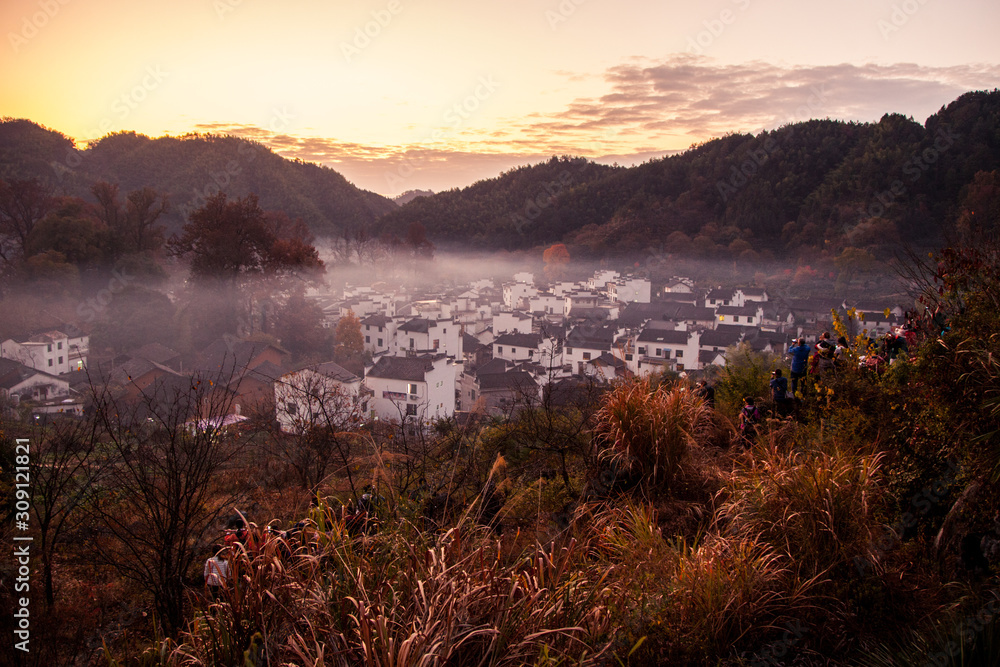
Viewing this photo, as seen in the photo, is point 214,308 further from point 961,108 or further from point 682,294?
point 961,108

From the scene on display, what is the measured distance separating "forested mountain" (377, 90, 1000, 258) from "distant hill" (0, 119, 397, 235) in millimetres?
7940

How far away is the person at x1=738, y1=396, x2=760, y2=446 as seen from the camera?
4.40 metres

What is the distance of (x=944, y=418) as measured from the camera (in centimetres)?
→ 288

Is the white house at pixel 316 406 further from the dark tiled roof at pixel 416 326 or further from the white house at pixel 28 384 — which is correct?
the dark tiled roof at pixel 416 326

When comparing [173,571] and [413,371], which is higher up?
[173,571]

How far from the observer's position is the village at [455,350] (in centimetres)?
1499

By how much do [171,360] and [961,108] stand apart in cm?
5811

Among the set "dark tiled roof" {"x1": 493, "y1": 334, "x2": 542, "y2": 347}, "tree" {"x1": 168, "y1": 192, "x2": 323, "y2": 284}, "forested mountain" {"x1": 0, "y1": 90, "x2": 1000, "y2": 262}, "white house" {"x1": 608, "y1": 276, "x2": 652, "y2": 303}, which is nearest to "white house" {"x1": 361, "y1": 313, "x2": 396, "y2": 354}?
"tree" {"x1": 168, "y1": 192, "x2": 323, "y2": 284}

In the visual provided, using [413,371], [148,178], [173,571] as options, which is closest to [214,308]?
[413,371]

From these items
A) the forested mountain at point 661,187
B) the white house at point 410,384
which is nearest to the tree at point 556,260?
the forested mountain at point 661,187

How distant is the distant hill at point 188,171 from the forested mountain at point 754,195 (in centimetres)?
794

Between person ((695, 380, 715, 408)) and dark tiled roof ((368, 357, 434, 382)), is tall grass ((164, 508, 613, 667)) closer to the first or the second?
person ((695, 380, 715, 408))

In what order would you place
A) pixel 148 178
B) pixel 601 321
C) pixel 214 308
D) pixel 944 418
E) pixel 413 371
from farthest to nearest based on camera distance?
pixel 148 178
pixel 601 321
pixel 214 308
pixel 413 371
pixel 944 418

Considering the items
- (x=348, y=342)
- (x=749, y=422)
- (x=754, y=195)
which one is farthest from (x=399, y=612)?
(x=754, y=195)
